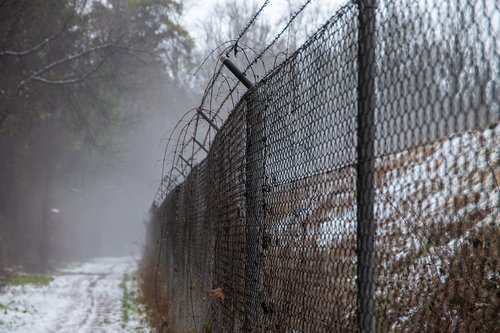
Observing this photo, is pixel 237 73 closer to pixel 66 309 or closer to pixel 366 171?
pixel 366 171

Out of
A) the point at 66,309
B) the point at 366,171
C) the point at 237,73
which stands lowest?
the point at 66,309

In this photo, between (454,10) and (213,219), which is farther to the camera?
(213,219)

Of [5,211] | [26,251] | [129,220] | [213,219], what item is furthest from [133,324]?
[129,220]

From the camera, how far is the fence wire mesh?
59.2 inches

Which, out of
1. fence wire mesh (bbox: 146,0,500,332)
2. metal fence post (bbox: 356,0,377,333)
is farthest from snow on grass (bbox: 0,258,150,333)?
metal fence post (bbox: 356,0,377,333)

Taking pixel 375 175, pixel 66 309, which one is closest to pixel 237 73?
pixel 375 175

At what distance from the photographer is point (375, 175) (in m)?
2.08

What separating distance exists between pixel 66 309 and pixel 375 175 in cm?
1249

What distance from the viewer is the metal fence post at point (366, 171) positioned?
1885 mm

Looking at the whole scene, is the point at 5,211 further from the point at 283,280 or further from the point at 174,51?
the point at 283,280

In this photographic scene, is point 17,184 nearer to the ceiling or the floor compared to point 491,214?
nearer to the ceiling

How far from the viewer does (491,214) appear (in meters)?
1.85

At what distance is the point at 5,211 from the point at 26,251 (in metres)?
3.80

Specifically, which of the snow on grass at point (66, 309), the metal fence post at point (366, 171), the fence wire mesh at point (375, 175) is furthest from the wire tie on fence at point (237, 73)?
the snow on grass at point (66, 309)
